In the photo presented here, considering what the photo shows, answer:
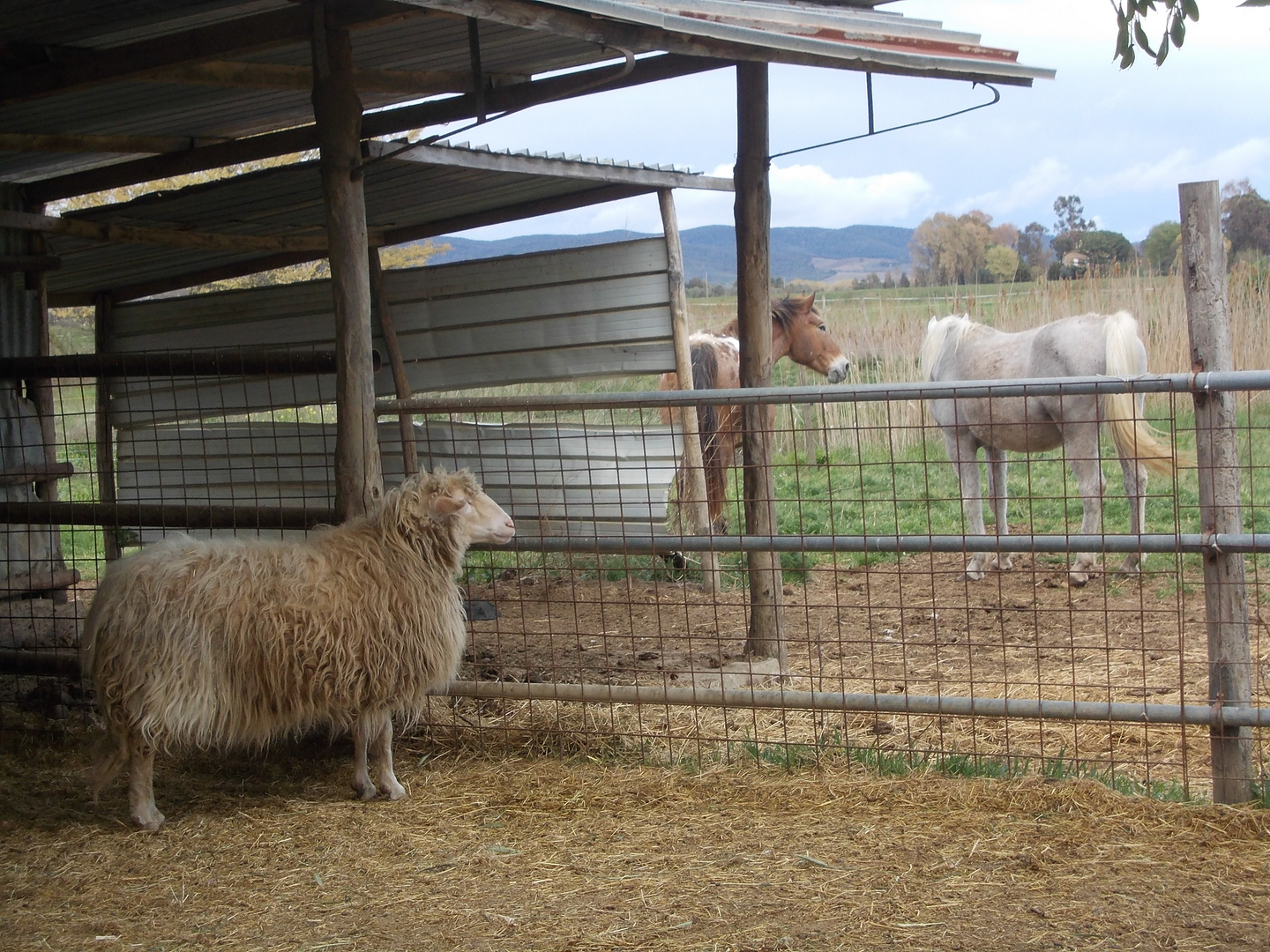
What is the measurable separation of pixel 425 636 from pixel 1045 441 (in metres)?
6.63

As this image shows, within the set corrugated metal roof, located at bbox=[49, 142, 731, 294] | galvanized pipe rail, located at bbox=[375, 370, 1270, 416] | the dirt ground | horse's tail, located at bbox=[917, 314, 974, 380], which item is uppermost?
corrugated metal roof, located at bbox=[49, 142, 731, 294]

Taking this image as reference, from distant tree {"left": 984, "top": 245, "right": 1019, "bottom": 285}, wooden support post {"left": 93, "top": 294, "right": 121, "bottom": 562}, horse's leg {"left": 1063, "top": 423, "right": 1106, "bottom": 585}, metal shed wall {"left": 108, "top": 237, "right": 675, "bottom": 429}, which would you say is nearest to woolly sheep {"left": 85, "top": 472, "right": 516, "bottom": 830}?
metal shed wall {"left": 108, "top": 237, "right": 675, "bottom": 429}

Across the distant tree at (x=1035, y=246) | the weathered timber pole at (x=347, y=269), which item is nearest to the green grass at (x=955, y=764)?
the weathered timber pole at (x=347, y=269)

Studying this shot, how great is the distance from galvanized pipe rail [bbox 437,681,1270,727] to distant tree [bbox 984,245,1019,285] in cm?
3244

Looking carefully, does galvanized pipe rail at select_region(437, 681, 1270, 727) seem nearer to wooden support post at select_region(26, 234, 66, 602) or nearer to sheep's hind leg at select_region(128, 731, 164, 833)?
sheep's hind leg at select_region(128, 731, 164, 833)

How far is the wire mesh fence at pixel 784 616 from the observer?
4.48 metres

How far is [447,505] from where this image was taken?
15.8 feet

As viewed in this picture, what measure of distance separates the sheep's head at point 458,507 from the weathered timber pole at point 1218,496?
287 cm

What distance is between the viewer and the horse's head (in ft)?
36.2

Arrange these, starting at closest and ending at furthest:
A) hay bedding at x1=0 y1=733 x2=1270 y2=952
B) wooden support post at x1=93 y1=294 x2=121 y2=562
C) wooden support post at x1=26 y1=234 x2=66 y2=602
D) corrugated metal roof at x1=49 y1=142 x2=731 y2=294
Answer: hay bedding at x1=0 y1=733 x2=1270 y2=952
wooden support post at x1=26 y1=234 x2=66 y2=602
corrugated metal roof at x1=49 y1=142 x2=731 y2=294
wooden support post at x1=93 y1=294 x2=121 y2=562

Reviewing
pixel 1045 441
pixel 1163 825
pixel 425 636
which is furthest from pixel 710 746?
pixel 1045 441

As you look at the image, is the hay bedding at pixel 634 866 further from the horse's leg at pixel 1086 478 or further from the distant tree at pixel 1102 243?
the distant tree at pixel 1102 243

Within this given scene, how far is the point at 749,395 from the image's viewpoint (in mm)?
4621

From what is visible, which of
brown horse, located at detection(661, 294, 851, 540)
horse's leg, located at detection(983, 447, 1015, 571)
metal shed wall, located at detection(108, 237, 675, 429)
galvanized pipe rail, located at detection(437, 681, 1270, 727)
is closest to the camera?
galvanized pipe rail, located at detection(437, 681, 1270, 727)
